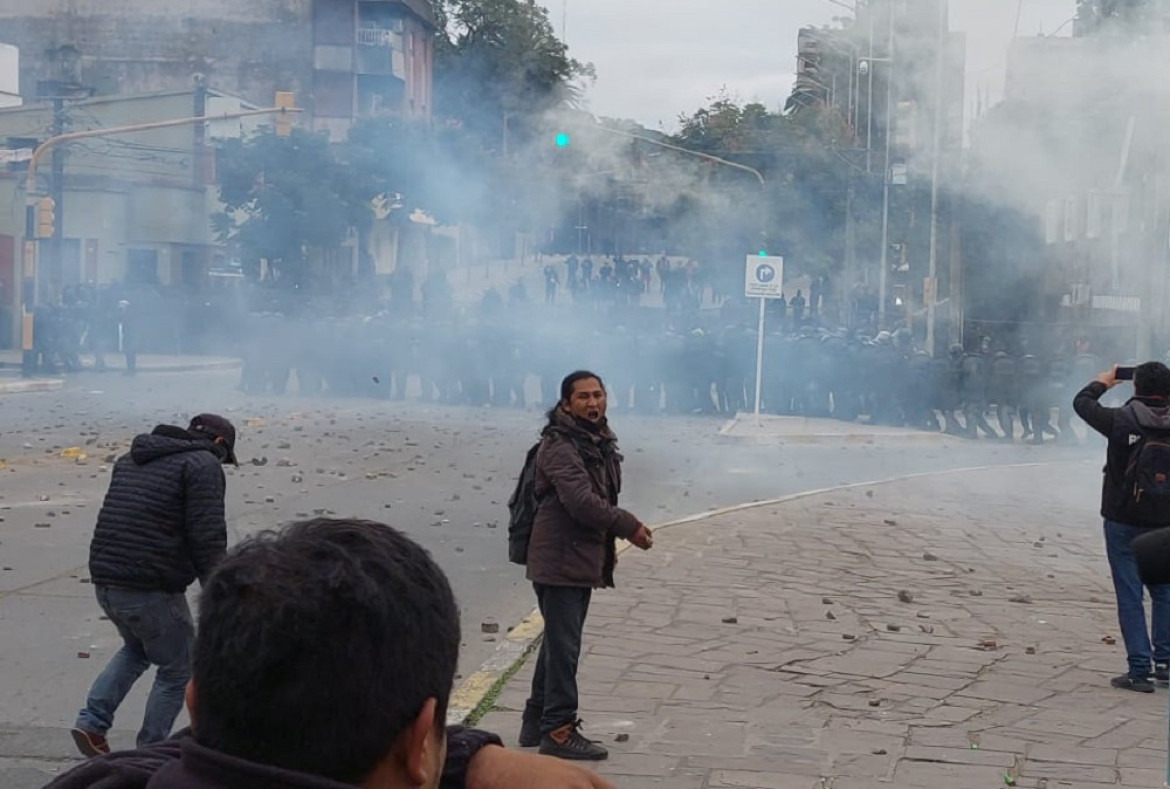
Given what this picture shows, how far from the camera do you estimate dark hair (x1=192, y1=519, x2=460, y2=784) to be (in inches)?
68.1

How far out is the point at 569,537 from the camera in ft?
21.8

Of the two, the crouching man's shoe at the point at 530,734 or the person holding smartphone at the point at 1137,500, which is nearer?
the crouching man's shoe at the point at 530,734

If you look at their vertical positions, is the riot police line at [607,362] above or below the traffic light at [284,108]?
below

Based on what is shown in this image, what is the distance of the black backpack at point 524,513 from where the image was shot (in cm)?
680

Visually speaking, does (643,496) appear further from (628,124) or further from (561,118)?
(628,124)

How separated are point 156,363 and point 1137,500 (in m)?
31.2

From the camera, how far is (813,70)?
52.9 m

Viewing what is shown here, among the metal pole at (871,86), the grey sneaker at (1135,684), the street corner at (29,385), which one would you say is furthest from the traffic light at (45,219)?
the grey sneaker at (1135,684)

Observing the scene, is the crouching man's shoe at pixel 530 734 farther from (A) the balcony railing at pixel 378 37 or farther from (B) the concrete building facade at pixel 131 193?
(A) the balcony railing at pixel 378 37

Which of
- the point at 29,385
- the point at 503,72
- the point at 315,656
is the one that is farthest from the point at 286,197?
the point at 315,656

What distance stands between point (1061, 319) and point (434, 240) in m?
18.6

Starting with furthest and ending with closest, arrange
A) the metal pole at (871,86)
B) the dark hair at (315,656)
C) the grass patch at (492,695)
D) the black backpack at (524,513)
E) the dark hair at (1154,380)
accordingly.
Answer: the metal pole at (871,86) → the dark hair at (1154,380) → the grass patch at (492,695) → the black backpack at (524,513) → the dark hair at (315,656)

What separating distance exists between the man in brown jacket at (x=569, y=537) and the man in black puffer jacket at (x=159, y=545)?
4.30ft

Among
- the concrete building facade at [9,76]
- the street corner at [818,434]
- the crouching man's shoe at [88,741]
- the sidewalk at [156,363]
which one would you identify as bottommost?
the street corner at [818,434]
